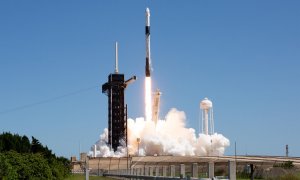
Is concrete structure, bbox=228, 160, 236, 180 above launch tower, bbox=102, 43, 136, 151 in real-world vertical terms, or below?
below

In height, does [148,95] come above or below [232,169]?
above

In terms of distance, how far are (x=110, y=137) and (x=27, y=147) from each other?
8053 centimetres

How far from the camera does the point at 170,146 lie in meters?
182

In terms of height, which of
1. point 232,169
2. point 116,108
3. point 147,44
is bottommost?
point 232,169

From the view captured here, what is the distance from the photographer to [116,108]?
172 m

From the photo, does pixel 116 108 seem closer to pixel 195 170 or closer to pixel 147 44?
pixel 147 44

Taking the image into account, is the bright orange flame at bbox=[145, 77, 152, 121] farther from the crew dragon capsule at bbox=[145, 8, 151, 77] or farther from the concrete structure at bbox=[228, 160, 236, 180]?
the concrete structure at bbox=[228, 160, 236, 180]

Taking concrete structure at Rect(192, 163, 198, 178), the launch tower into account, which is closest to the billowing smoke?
the launch tower

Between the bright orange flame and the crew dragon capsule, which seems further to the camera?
the crew dragon capsule

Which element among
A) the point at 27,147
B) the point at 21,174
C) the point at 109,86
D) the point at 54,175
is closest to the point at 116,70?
the point at 109,86

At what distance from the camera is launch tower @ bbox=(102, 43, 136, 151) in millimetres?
172500

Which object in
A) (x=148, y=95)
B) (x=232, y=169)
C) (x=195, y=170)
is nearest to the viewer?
(x=232, y=169)

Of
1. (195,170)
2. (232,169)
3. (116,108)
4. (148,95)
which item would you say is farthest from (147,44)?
(232,169)

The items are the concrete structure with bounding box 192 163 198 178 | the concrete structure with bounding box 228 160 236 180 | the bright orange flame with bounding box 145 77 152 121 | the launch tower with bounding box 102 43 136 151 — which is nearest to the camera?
the concrete structure with bounding box 228 160 236 180
